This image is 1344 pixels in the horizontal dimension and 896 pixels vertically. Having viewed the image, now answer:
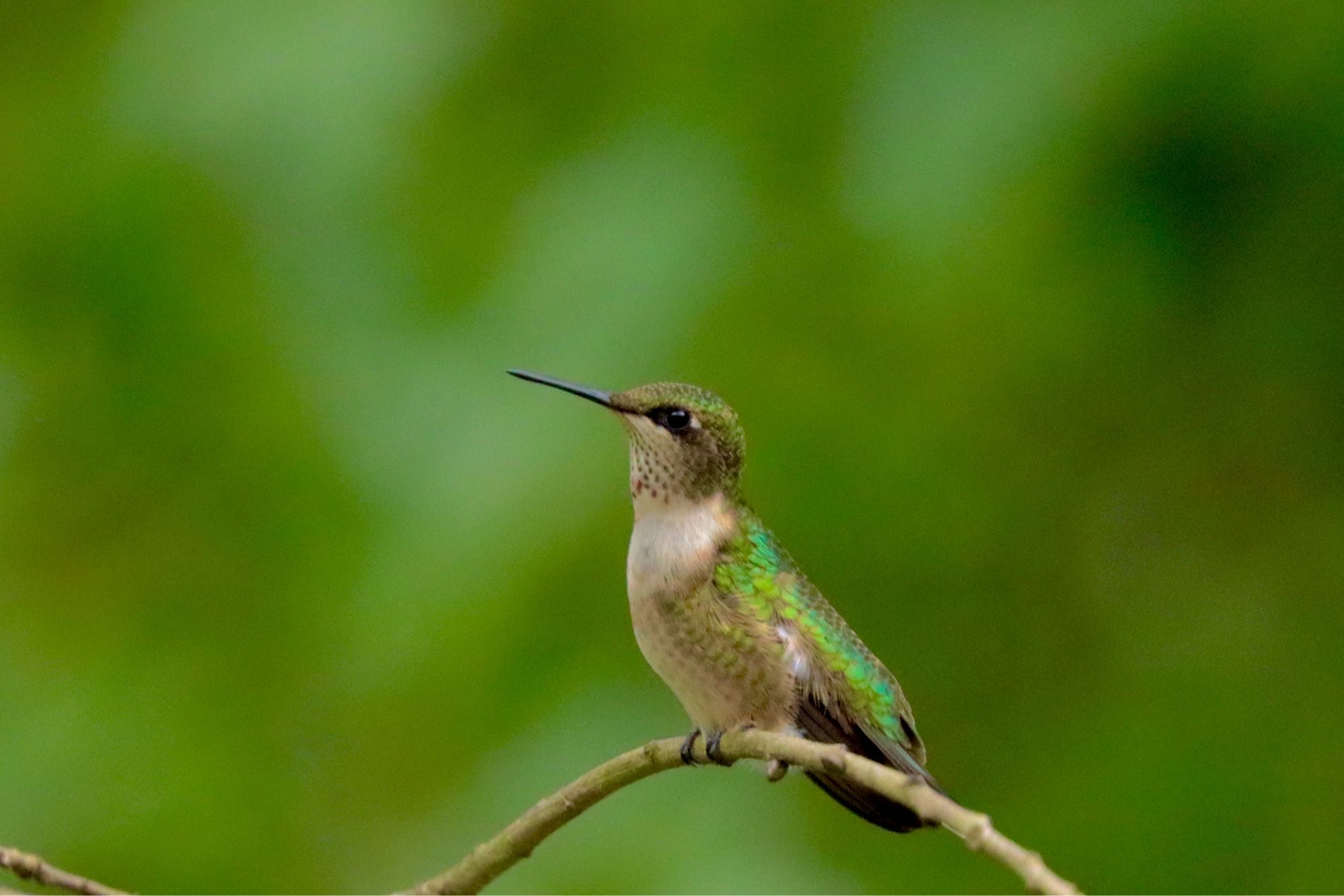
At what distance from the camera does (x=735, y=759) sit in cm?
144

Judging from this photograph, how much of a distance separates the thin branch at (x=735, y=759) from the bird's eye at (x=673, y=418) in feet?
1.10

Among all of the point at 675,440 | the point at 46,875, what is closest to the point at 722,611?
the point at 675,440

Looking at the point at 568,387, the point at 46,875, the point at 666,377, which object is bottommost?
the point at 46,875

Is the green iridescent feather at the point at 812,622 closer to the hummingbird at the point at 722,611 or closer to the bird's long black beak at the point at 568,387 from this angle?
the hummingbird at the point at 722,611

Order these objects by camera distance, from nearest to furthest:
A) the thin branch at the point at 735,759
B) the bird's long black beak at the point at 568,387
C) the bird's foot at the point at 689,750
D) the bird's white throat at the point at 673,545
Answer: the thin branch at the point at 735,759, the bird's long black beak at the point at 568,387, the bird's foot at the point at 689,750, the bird's white throat at the point at 673,545

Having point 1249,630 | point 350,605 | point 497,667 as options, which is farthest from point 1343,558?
point 350,605

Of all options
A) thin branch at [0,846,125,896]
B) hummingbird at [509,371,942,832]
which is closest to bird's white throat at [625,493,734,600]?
hummingbird at [509,371,942,832]

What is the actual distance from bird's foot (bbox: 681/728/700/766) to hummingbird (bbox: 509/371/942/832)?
0.07 metres

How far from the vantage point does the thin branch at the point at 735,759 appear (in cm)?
89

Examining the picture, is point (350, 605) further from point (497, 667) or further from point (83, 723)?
point (83, 723)

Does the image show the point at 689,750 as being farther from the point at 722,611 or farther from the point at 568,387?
the point at 568,387

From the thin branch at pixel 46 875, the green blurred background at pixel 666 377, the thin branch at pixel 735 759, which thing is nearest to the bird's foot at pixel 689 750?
the thin branch at pixel 735 759

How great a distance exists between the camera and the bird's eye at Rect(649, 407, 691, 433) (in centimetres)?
158

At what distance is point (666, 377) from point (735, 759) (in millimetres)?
940
